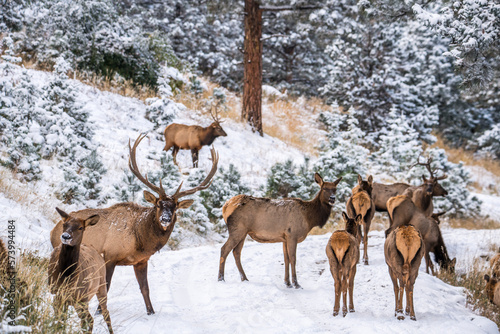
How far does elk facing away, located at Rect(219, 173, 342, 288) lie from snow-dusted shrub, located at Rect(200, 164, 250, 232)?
10.8ft

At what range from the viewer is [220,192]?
442 inches

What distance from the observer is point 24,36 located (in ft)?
53.0

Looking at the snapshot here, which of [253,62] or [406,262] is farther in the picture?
[253,62]

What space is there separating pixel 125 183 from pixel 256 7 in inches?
355

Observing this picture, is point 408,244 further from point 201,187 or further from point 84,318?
point 84,318

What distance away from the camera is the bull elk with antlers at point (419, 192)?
10094mm

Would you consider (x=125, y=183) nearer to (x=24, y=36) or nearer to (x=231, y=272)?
(x=231, y=272)

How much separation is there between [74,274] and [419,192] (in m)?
7.85

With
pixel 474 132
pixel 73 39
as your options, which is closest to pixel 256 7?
pixel 73 39

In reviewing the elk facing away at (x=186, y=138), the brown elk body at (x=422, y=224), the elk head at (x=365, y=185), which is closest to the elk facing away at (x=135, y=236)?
the elk head at (x=365, y=185)

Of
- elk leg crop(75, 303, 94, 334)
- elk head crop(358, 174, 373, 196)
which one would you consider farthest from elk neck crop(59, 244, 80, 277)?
elk head crop(358, 174, 373, 196)

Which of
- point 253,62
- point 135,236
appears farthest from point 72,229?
point 253,62

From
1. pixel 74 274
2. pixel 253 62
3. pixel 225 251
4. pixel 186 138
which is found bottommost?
pixel 225 251

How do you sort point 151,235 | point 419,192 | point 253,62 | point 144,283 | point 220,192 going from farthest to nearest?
1. point 253,62
2. point 220,192
3. point 419,192
4. point 144,283
5. point 151,235
